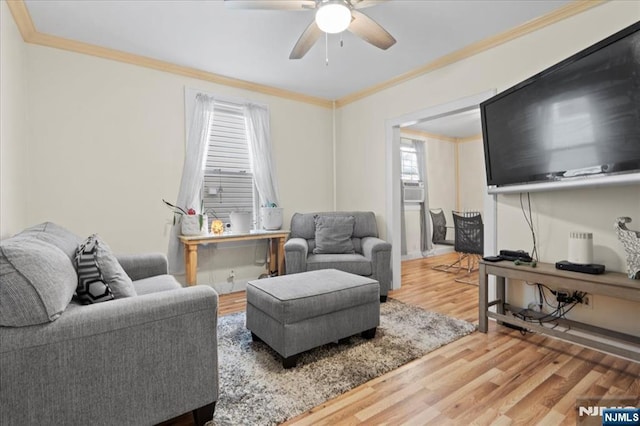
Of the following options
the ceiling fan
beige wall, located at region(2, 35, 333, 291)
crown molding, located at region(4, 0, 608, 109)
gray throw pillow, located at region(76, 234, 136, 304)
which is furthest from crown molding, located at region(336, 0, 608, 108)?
gray throw pillow, located at region(76, 234, 136, 304)

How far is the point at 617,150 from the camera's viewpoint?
6.16 feet

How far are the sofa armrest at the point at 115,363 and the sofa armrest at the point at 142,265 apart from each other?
1.25 meters

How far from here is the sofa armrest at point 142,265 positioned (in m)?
2.48

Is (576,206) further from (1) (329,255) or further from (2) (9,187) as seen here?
(2) (9,187)

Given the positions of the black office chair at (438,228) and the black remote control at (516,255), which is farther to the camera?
the black office chair at (438,228)

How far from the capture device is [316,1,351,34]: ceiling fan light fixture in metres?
1.96

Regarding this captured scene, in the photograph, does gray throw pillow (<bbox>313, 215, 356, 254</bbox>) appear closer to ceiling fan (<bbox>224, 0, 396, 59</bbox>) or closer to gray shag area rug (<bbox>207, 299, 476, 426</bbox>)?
gray shag area rug (<bbox>207, 299, 476, 426</bbox>)

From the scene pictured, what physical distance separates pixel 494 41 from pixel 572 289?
2.22 metres

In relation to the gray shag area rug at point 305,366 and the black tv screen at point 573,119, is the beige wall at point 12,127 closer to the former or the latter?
the gray shag area rug at point 305,366

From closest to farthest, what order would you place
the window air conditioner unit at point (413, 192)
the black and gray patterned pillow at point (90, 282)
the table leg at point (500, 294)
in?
the black and gray patterned pillow at point (90, 282), the table leg at point (500, 294), the window air conditioner unit at point (413, 192)

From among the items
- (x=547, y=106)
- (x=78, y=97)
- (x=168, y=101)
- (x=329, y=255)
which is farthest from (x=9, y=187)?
(x=547, y=106)

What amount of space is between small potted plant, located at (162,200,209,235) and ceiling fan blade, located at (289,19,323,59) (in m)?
1.96

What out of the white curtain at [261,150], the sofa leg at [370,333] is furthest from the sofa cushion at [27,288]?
the white curtain at [261,150]

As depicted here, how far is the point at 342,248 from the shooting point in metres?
3.69
